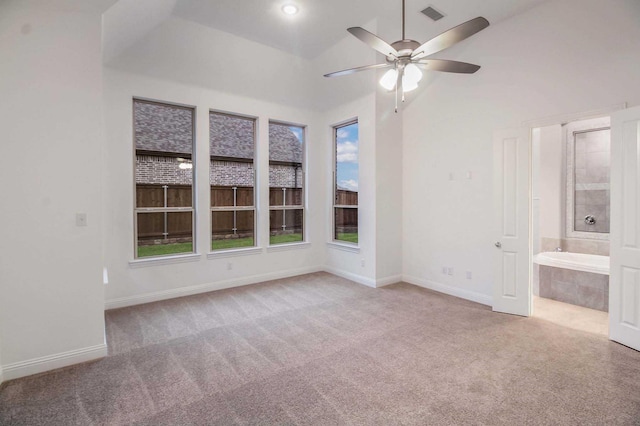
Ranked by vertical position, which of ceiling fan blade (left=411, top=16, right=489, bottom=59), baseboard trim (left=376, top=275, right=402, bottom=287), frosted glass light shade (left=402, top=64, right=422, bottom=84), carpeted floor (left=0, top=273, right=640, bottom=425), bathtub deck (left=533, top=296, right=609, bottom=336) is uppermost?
ceiling fan blade (left=411, top=16, right=489, bottom=59)

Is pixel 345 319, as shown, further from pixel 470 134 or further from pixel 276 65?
pixel 276 65

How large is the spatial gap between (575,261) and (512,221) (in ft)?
5.19

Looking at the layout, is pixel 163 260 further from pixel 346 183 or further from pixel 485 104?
pixel 485 104

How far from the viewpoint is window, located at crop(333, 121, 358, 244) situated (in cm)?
552

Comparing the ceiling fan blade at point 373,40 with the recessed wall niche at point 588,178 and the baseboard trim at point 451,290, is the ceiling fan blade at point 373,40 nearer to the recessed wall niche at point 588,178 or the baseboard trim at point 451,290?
the baseboard trim at point 451,290

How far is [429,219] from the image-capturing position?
4906 mm

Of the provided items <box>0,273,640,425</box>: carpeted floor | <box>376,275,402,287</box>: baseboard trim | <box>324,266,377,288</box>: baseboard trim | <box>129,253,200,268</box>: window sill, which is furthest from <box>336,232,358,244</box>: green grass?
<box>129,253,200,268</box>: window sill

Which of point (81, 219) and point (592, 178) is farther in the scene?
point (592, 178)

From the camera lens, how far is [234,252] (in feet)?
16.4

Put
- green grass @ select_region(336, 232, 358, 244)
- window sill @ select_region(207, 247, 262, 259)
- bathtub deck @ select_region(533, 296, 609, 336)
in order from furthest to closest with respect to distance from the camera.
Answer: green grass @ select_region(336, 232, 358, 244)
window sill @ select_region(207, 247, 262, 259)
bathtub deck @ select_region(533, 296, 609, 336)

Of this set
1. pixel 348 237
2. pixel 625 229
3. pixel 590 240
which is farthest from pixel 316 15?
pixel 590 240

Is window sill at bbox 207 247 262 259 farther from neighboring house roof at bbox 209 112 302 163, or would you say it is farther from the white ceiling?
the white ceiling

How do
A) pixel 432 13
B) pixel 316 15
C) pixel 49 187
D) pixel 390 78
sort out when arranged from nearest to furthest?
pixel 49 187 < pixel 390 78 < pixel 432 13 < pixel 316 15

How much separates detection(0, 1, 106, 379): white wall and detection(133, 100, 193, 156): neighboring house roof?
5.70 feet
